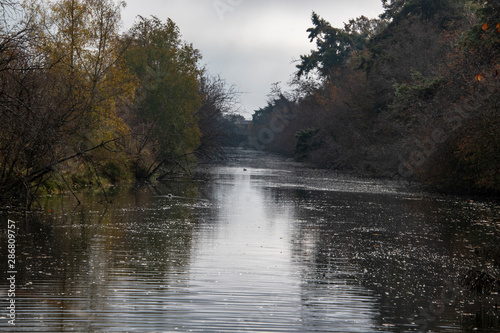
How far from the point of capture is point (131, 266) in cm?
1176

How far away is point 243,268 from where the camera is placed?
40.0 ft

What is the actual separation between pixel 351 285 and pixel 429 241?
6.32m

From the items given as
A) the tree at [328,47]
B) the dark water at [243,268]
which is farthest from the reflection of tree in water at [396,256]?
the tree at [328,47]

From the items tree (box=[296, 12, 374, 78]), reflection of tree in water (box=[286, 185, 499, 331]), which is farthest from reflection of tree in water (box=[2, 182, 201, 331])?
tree (box=[296, 12, 374, 78])

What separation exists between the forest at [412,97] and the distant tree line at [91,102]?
33.0 feet

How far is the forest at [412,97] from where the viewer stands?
2895 centimetres

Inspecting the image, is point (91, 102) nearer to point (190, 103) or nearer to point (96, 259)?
point (96, 259)

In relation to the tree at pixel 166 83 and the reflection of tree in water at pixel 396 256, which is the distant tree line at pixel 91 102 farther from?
the reflection of tree in water at pixel 396 256

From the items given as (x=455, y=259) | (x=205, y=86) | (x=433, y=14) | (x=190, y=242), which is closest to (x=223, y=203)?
(x=190, y=242)

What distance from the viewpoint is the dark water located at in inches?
336

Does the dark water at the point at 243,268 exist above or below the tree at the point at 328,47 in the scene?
below

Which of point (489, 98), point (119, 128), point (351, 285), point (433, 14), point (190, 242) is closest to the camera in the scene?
point (351, 285)

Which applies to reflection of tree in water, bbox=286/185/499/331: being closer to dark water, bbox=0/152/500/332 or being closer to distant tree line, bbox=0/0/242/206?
dark water, bbox=0/152/500/332

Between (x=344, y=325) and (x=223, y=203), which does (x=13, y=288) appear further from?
(x=223, y=203)
